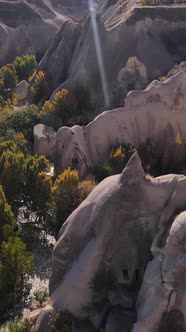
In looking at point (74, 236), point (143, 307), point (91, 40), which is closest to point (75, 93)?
point (91, 40)

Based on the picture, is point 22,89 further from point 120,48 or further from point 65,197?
point 65,197

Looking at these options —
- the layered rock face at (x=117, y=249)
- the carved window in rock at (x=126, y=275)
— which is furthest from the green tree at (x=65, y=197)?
the carved window in rock at (x=126, y=275)

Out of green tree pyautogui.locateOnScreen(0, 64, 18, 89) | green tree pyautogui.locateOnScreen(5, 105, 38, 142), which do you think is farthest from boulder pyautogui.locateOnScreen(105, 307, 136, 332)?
green tree pyautogui.locateOnScreen(0, 64, 18, 89)

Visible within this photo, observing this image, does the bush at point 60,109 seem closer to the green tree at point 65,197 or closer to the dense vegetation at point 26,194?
the dense vegetation at point 26,194

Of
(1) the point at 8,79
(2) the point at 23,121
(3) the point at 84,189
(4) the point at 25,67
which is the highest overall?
(4) the point at 25,67

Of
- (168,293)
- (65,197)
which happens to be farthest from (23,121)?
(168,293)

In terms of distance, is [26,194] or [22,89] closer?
[26,194]
